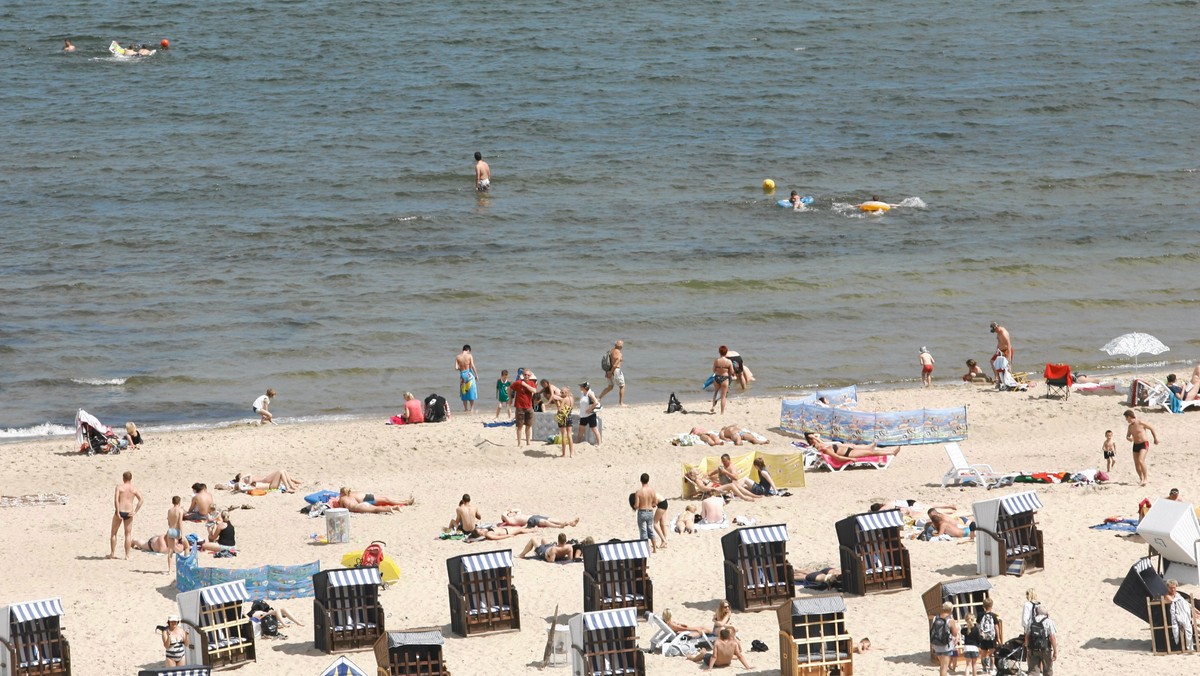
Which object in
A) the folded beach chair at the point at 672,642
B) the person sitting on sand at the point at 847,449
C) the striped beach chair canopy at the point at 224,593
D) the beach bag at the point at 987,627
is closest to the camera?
the beach bag at the point at 987,627

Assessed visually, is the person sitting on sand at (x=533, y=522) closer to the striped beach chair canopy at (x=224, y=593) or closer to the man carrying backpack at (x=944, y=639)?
the striped beach chair canopy at (x=224, y=593)

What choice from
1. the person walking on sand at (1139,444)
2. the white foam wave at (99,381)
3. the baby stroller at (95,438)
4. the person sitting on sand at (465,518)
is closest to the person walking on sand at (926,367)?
the person walking on sand at (1139,444)

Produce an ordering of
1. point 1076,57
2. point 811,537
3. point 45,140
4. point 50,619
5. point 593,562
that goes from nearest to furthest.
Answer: point 50,619
point 593,562
point 811,537
point 45,140
point 1076,57

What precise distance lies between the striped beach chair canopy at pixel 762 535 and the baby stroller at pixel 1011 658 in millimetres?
2815

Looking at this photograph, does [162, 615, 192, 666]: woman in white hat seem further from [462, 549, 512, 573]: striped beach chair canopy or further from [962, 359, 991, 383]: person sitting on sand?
[962, 359, 991, 383]: person sitting on sand

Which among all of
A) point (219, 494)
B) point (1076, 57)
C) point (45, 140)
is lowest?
point (219, 494)

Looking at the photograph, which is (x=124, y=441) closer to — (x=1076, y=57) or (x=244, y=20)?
(x=244, y=20)

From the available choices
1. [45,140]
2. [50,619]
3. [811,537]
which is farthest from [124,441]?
[45,140]

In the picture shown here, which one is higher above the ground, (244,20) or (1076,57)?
(244,20)

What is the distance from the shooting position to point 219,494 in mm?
20266

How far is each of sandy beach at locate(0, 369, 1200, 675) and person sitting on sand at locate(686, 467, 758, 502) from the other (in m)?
0.26

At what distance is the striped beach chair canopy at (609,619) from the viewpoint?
13.5 metres

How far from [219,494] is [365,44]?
30735 mm

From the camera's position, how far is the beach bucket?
18.1m
